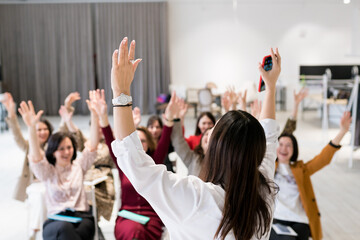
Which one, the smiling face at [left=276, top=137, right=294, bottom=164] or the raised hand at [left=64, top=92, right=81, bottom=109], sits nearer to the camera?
the smiling face at [left=276, top=137, right=294, bottom=164]

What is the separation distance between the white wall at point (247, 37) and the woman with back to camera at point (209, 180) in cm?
1035

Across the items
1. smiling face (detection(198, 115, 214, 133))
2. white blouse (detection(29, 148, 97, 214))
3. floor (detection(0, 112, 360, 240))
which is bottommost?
floor (detection(0, 112, 360, 240))

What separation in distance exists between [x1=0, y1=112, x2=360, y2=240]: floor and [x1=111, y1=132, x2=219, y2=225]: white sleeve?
2.66 metres

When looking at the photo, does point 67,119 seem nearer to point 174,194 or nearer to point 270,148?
point 270,148

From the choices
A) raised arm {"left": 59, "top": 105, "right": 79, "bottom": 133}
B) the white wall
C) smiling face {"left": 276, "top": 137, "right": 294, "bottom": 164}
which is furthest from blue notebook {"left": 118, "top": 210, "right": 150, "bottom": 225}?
the white wall

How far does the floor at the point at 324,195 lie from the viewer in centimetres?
377

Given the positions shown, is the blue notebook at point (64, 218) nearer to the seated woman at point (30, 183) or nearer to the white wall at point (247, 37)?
the seated woman at point (30, 183)

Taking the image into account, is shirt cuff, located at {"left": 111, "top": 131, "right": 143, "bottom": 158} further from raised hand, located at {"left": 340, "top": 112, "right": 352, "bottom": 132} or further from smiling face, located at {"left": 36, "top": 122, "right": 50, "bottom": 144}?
smiling face, located at {"left": 36, "top": 122, "right": 50, "bottom": 144}

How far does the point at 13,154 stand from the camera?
694cm

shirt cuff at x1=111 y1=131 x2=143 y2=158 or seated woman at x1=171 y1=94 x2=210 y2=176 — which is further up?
shirt cuff at x1=111 y1=131 x2=143 y2=158

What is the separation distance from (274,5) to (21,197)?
9887mm

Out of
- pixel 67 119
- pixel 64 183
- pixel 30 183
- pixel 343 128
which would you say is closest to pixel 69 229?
pixel 64 183

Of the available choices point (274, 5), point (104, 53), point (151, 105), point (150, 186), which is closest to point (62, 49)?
point (104, 53)

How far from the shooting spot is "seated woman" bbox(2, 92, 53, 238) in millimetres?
3062
